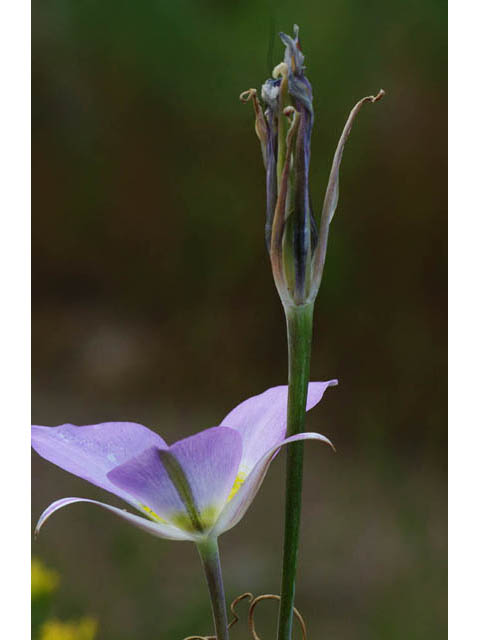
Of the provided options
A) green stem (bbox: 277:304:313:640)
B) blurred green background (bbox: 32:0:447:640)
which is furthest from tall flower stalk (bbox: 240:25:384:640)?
blurred green background (bbox: 32:0:447:640)

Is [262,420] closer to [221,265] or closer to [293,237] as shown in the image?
[293,237]

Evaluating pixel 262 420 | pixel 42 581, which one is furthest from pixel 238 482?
pixel 42 581

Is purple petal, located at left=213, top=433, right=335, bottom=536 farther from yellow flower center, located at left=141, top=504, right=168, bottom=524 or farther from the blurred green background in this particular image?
the blurred green background

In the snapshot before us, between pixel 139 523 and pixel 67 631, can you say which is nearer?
pixel 139 523

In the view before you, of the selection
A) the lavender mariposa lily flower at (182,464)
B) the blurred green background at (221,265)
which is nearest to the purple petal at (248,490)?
the lavender mariposa lily flower at (182,464)

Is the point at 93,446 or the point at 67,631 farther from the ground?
the point at 93,446
